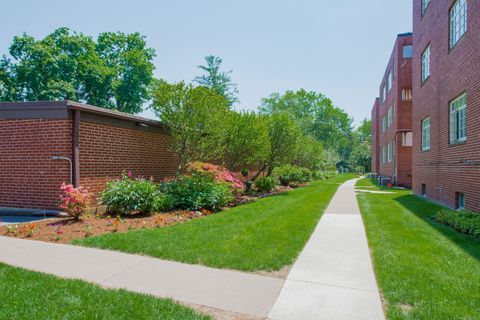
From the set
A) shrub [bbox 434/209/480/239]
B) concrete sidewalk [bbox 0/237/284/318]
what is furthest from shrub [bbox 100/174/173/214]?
shrub [bbox 434/209/480/239]

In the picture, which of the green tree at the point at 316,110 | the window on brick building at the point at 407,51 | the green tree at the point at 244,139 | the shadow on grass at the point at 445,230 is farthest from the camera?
the green tree at the point at 316,110

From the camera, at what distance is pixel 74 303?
3.47 meters

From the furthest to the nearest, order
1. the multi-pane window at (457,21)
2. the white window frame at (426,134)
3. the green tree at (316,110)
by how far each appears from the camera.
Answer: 1. the green tree at (316,110)
2. the white window frame at (426,134)
3. the multi-pane window at (457,21)

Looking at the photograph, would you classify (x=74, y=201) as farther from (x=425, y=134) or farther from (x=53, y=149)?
(x=425, y=134)

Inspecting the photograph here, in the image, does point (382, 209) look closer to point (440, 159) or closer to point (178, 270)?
point (440, 159)

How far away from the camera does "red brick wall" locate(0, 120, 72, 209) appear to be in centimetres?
855

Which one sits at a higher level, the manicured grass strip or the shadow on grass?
the shadow on grass

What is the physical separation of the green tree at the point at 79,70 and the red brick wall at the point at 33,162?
1000 inches

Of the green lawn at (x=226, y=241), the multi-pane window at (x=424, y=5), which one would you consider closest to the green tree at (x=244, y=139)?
the green lawn at (x=226, y=241)

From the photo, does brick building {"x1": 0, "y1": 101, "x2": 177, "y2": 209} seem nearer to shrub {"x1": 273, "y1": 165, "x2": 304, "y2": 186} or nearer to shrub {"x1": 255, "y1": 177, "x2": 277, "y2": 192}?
shrub {"x1": 255, "y1": 177, "x2": 277, "y2": 192}

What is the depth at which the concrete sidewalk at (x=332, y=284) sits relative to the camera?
340 centimetres

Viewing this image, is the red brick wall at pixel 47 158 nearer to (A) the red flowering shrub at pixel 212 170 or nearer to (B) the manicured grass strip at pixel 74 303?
(A) the red flowering shrub at pixel 212 170

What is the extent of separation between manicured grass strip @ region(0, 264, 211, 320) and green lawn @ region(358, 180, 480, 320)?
2274 millimetres

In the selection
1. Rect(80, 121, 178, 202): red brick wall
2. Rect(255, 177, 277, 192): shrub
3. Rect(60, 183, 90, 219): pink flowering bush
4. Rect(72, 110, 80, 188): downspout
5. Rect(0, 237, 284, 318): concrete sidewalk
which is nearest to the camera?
Rect(0, 237, 284, 318): concrete sidewalk
